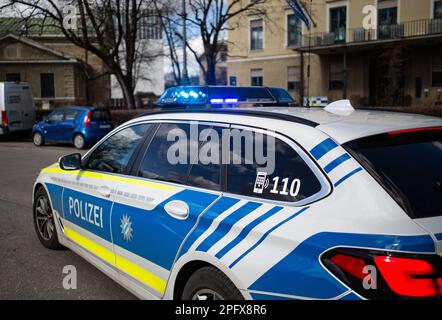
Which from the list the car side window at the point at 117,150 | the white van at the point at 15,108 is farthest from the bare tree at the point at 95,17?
the car side window at the point at 117,150

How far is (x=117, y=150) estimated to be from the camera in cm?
390

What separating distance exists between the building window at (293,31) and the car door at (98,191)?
115ft

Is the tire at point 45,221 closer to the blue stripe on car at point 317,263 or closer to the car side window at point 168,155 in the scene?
the car side window at point 168,155

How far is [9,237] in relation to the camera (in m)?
5.66

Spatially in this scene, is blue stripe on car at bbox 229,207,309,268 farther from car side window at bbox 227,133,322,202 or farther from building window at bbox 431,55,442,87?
building window at bbox 431,55,442,87

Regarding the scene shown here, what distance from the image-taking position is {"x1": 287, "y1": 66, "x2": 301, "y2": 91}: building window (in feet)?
123

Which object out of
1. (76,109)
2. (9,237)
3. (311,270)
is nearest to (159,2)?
(76,109)

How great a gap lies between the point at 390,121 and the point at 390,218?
81 cm

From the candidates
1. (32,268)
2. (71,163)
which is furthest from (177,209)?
(32,268)

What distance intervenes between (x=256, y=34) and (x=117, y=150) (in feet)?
126

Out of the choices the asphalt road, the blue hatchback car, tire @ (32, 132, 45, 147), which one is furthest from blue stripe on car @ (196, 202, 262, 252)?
tire @ (32, 132, 45, 147)

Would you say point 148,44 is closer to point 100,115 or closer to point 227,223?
point 100,115

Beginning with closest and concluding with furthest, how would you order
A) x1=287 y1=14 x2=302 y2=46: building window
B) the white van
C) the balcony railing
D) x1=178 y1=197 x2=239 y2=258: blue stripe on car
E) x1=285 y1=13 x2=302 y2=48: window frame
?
x1=178 y1=197 x2=239 y2=258: blue stripe on car, the white van, the balcony railing, x1=285 y1=13 x2=302 y2=48: window frame, x1=287 y1=14 x2=302 y2=46: building window

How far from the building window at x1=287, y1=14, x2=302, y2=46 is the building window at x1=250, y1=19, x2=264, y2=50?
277 cm
